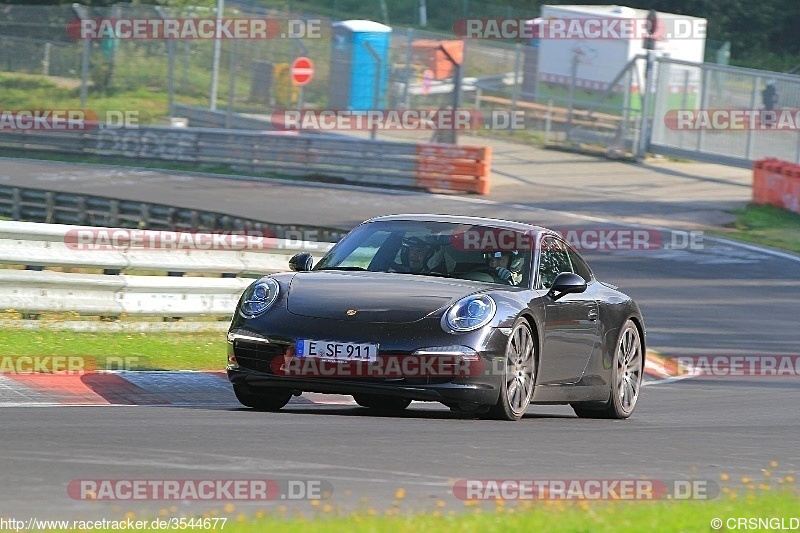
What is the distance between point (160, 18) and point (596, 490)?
32586mm

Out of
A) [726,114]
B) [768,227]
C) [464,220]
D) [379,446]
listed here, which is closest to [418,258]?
[464,220]

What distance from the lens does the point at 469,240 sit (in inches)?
368

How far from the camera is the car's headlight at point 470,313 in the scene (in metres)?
8.30

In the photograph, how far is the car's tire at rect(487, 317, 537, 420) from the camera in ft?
27.9

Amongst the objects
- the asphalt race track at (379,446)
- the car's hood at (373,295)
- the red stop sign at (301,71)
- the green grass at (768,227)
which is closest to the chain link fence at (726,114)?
the green grass at (768,227)

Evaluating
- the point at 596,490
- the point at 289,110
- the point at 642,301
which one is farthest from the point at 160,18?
the point at 596,490

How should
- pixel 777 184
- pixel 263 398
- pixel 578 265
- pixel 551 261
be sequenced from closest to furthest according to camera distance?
pixel 263 398
pixel 551 261
pixel 578 265
pixel 777 184

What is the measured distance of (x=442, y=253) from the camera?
926cm

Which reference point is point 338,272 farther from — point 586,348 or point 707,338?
point 707,338

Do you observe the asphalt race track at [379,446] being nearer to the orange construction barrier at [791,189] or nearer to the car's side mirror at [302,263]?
the car's side mirror at [302,263]

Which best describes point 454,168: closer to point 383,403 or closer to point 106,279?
point 106,279

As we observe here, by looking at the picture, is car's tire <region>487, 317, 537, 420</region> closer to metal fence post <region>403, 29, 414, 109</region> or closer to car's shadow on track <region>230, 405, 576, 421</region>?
car's shadow on track <region>230, 405, 576, 421</region>

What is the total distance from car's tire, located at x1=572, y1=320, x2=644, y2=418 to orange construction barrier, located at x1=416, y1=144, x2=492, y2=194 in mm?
19047

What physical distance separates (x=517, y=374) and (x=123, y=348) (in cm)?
366
